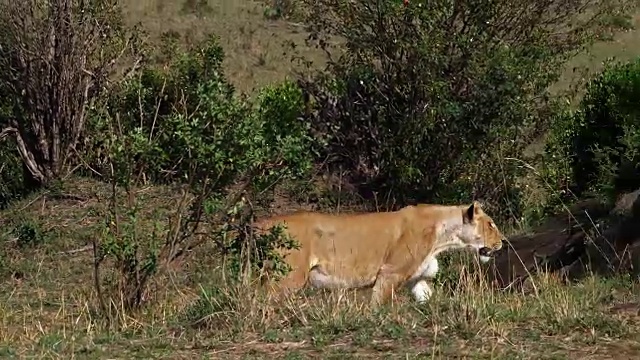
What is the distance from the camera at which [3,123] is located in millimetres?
14719

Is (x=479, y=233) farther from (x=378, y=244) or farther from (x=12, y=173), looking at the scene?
(x=12, y=173)

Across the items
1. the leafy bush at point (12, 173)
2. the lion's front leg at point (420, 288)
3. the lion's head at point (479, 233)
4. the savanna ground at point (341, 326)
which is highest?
the savanna ground at point (341, 326)

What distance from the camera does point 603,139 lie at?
13516 millimetres

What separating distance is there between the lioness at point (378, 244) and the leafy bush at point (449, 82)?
3017mm

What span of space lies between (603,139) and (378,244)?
4736mm

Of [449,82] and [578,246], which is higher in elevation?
[449,82]

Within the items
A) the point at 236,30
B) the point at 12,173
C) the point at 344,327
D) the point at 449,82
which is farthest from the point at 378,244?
the point at 236,30

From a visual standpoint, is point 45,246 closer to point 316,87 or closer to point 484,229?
point 316,87

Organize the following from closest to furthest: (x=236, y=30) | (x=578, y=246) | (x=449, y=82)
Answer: (x=578, y=246), (x=449, y=82), (x=236, y=30)

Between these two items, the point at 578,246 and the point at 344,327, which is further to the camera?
the point at 578,246

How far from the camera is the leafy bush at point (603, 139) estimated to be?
11758 mm

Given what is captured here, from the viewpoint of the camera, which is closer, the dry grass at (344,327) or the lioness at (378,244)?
the dry grass at (344,327)

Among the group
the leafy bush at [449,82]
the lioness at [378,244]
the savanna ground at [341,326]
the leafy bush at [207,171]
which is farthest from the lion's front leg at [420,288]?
the leafy bush at [449,82]

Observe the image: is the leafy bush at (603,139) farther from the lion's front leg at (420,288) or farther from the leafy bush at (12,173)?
the leafy bush at (12,173)
